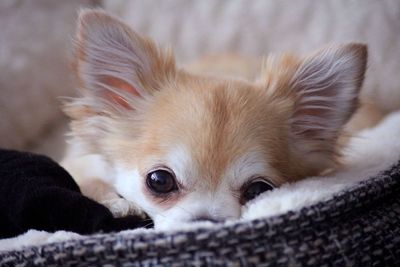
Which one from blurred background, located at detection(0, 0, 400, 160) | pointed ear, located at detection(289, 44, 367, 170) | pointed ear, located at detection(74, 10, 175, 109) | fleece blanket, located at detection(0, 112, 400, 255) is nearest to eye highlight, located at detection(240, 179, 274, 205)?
fleece blanket, located at detection(0, 112, 400, 255)

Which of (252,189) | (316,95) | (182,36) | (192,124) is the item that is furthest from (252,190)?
(182,36)

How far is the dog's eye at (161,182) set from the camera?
136cm

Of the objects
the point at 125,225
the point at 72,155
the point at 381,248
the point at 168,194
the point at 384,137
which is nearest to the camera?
the point at 381,248

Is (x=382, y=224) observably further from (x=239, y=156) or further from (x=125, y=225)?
(x=125, y=225)

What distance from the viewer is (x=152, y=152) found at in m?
1.39

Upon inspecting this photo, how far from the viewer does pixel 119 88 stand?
5.24 feet

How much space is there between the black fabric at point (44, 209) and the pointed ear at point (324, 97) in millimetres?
646

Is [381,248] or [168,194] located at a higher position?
[168,194]

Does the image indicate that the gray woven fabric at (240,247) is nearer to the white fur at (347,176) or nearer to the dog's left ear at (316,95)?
the white fur at (347,176)

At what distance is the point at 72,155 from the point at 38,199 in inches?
28.4

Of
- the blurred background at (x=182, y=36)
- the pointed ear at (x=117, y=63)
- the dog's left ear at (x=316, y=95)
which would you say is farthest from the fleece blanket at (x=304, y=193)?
the blurred background at (x=182, y=36)


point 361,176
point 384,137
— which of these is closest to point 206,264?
point 361,176

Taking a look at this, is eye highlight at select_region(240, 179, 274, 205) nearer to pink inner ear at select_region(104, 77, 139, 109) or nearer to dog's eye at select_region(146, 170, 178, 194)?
dog's eye at select_region(146, 170, 178, 194)

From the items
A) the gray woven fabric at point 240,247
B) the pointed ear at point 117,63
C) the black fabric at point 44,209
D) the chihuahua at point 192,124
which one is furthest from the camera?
the pointed ear at point 117,63
